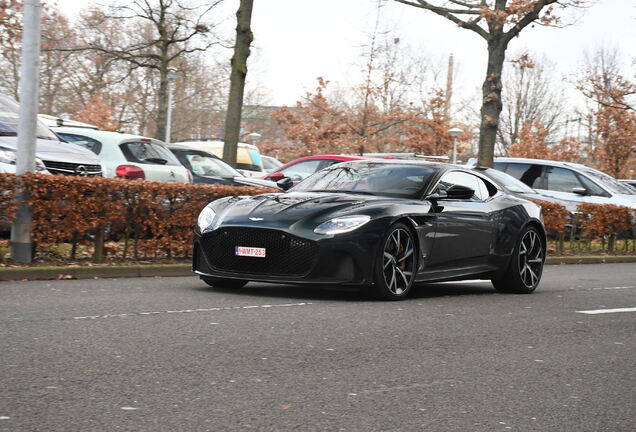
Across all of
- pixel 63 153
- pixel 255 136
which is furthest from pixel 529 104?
pixel 63 153

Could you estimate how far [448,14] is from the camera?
2659cm

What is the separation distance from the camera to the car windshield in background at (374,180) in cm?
1049

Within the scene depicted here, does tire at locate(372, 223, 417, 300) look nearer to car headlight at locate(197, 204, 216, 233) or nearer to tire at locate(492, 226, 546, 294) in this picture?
car headlight at locate(197, 204, 216, 233)

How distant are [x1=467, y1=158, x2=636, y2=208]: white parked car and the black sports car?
11463 millimetres

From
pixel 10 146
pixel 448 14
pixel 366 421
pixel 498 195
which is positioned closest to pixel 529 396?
pixel 366 421

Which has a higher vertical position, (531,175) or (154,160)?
(531,175)

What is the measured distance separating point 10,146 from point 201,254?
15.7 ft

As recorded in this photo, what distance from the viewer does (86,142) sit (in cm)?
1662

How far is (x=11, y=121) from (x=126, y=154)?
2.45 m

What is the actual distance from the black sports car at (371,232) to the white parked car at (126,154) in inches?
226

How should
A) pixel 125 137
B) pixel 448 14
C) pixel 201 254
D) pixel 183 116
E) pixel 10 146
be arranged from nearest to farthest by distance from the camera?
pixel 201 254
pixel 10 146
pixel 125 137
pixel 448 14
pixel 183 116

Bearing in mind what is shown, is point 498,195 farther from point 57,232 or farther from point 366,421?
point 366,421

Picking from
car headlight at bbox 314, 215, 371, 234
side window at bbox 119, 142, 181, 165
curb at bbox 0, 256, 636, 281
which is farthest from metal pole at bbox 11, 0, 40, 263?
side window at bbox 119, 142, 181, 165

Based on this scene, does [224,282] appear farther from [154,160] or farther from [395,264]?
[154,160]
